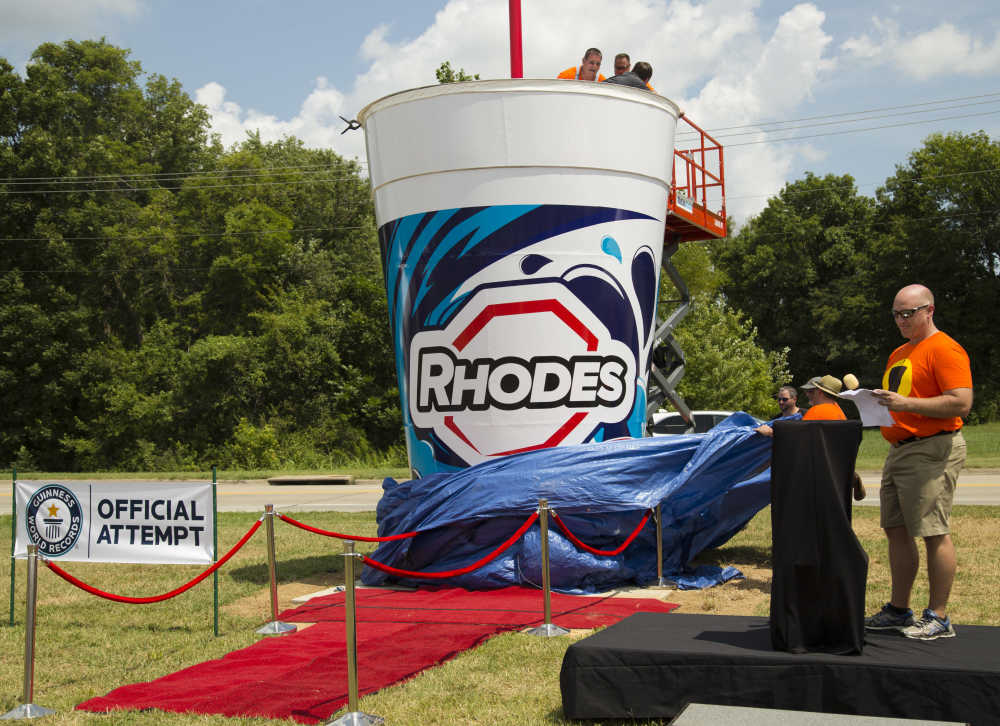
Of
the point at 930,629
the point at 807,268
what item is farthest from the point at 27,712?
the point at 807,268

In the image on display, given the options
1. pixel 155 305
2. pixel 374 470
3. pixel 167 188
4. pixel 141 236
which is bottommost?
pixel 374 470

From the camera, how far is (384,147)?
985 centimetres

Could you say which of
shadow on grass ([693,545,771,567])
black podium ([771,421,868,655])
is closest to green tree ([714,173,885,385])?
shadow on grass ([693,545,771,567])

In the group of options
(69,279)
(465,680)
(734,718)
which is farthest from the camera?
(69,279)

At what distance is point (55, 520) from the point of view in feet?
25.8

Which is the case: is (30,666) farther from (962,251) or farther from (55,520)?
(962,251)

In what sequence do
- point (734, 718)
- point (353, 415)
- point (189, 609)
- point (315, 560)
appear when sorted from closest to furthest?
point (734, 718)
point (189, 609)
point (315, 560)
point (353, 415)

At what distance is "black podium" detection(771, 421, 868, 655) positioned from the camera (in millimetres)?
4750

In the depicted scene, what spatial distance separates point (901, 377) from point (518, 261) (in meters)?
4.51

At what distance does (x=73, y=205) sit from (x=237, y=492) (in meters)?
22.5

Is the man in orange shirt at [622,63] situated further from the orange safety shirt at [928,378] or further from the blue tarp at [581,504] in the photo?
the orange safety shirt at [928,378]

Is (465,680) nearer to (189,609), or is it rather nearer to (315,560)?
(189,609)

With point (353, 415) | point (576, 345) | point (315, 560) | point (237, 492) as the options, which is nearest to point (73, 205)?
point (353, 415)

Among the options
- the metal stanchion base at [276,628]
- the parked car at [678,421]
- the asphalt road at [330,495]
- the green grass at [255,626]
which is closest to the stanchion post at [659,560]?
the green grass at [255,626]
